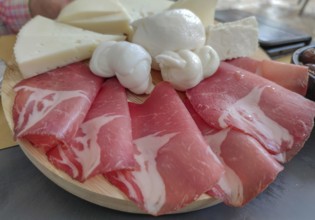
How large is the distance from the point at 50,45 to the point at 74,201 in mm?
397

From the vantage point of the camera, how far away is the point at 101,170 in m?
0.51

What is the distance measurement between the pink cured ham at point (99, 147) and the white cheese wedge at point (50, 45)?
0.66ft

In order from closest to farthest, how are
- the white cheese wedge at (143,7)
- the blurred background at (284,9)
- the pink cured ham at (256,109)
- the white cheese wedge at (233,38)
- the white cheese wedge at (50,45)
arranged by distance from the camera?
the pink cured ham at (256,109)
the white cheese wedge at (50,45)
the white cheese wedge at (233,38)
the white cheese wedge at (143,7)
the blurred background at (284,9)

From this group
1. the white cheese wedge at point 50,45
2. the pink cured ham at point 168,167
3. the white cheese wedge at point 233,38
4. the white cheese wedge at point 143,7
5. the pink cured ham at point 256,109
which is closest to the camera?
the pink cured ham at point 168,167

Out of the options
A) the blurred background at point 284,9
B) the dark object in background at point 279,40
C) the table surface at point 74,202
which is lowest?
the blurred background at point 284,9

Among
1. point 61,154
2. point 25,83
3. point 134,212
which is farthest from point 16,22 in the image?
point 134,212

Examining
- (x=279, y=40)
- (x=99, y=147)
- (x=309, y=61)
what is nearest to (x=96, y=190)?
(x=99, y=147)

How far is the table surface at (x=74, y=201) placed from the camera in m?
0.58

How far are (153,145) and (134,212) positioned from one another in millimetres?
125

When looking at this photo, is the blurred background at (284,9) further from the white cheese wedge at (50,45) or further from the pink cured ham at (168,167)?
the pink cured ham at (168,167)

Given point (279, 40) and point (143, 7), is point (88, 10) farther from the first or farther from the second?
point (279, 40)

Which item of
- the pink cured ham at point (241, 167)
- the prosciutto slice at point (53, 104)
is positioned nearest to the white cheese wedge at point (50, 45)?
the prosciutto slice at point (53, 104)

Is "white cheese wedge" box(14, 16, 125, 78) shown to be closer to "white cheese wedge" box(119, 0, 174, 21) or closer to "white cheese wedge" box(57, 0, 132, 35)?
"white cheese wedge" box(57, 0, 132, 35)

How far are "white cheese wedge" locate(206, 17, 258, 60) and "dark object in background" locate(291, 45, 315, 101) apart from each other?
0.12m
